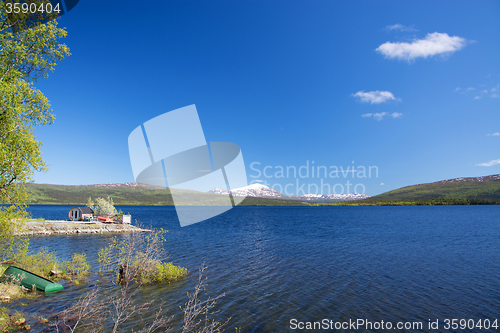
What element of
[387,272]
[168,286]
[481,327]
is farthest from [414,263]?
[168,286]

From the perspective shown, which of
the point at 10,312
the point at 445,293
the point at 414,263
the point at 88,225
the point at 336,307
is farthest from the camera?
the point at 88,225

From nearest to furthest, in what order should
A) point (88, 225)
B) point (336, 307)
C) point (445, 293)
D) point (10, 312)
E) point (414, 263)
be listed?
point (10, 312)
point (336, 307)
point (445, 293)
point (414, 263)
point (88, 225)

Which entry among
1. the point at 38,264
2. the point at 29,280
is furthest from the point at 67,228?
the point at 29,280

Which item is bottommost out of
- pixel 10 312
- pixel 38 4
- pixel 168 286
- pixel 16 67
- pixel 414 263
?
pixel 414 263

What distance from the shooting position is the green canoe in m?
16.4

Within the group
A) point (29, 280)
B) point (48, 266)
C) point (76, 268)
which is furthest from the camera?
point (76, 268)

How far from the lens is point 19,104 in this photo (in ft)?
37.2

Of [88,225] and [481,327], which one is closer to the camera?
[481,327]

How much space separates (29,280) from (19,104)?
12596 mm

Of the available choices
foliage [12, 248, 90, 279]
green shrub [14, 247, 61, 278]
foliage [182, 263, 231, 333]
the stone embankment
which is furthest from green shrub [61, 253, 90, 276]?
the stone embankment

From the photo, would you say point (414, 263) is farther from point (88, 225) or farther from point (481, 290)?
point (88, 225)

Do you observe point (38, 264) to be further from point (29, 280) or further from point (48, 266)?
point (29, 280)

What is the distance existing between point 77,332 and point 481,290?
89.9 ft

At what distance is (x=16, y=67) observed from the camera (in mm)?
11953
